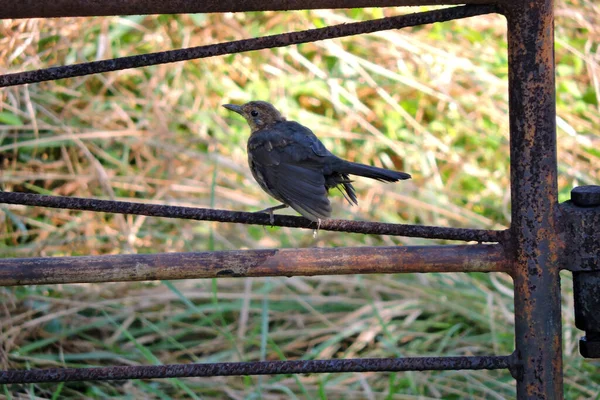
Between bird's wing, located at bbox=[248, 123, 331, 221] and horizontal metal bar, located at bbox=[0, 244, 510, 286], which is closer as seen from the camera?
horizontal metal bar, located at bbox=[0, 244, 510, 286]

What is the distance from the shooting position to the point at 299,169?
236 cm

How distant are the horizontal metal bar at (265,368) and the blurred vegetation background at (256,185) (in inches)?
36.5

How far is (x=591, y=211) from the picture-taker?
1372 mm

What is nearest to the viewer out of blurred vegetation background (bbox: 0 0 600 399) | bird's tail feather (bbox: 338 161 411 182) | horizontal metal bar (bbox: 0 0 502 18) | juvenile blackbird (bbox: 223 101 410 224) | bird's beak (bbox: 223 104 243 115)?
horizontal metal bar (bbox: 0 0 502 18)

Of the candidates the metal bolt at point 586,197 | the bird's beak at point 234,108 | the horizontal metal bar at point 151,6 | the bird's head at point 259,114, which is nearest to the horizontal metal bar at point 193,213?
the metal bolt at point 586,197

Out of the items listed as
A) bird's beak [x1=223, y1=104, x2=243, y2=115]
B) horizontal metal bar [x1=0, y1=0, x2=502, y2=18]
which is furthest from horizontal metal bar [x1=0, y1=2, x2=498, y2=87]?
bird's beak [x1=223, y1=104, x2=243, y2=115]

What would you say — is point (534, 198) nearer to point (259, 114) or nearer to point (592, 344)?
point (592, 344)

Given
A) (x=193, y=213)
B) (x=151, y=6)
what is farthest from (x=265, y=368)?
(x=151, y=6)

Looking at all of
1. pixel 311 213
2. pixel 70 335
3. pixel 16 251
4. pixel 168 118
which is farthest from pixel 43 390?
Result: pixel 168 118

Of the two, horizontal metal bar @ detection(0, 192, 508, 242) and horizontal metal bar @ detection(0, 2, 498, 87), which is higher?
horizontal metal bar @ detection(0, 2, 498, 87)

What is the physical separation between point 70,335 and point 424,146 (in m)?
2.33

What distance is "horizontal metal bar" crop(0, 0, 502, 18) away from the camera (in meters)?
1.31

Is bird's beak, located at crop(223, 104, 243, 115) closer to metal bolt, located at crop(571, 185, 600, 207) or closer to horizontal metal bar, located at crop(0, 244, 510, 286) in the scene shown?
horizontal metal bar, located at crop(0, 244, 510, 286)

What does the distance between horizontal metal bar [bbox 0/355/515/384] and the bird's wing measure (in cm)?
54
